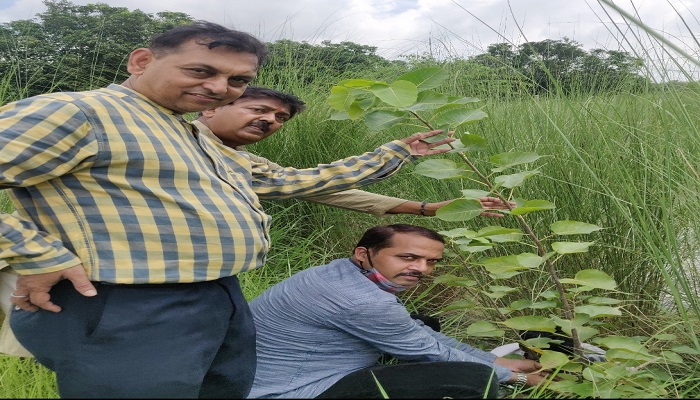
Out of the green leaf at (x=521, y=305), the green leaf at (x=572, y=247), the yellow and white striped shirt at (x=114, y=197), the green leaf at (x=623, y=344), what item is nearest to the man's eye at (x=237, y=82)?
the yellow and white striped shirt at (x=114, y=197)

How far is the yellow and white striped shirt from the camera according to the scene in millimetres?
1297

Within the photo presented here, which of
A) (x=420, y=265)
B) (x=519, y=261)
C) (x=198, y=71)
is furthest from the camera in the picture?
(x=420, y=265)

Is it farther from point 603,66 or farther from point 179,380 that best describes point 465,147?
point 603,66

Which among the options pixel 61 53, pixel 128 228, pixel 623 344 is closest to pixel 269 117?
pixel 128 228

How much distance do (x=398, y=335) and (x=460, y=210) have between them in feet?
1.48

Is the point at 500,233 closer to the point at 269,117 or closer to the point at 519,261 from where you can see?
the point at 519,261

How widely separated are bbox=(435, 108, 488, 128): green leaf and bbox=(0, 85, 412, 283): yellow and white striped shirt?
29.6 inches

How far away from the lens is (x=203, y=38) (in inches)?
59.9

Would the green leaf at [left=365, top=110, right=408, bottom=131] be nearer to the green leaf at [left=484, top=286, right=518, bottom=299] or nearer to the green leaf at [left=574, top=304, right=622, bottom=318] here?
the green leaf at [left=484, top=286, right=518, bottom=299]

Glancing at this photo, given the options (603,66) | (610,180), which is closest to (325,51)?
(603,66)

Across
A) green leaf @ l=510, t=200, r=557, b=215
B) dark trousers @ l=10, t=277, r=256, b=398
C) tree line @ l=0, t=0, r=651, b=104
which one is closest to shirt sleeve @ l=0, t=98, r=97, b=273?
dark trousers @ l=10, t=277, r=256, b=398

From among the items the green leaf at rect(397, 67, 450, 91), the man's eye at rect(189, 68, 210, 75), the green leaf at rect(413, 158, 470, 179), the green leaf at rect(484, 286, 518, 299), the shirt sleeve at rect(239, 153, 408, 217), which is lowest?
the green leaf at rect(484, 286, 518, 299)

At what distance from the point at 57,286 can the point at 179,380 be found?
1.08 feet

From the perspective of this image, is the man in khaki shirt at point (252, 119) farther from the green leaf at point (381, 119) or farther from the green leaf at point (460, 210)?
the green leaf at point (381, 119)
